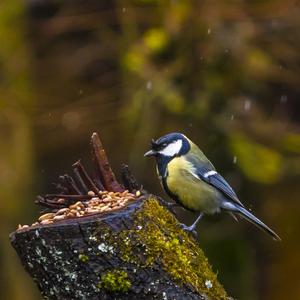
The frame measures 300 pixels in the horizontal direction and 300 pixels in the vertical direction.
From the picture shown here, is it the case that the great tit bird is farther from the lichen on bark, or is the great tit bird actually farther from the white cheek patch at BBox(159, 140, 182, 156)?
the lichen on bark

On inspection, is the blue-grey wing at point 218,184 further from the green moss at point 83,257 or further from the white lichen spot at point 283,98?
the white lichen spot at point 283,98

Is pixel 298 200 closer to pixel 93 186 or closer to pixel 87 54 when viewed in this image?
pixel 87 54

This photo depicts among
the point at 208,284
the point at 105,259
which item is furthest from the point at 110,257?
the point at 208,284

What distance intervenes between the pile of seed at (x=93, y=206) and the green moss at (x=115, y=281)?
0.20m

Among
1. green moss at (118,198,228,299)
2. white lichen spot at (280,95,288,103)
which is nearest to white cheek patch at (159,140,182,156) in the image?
green moss at (118,198,228,299)

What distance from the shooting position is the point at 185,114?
255 inches

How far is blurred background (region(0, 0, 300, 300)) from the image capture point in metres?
6.31

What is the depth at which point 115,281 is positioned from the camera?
2.76 m

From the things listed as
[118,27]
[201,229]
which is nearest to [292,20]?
[118,27]

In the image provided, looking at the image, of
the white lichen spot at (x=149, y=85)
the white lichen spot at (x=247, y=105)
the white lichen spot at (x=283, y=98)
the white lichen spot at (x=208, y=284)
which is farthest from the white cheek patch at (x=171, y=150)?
the white lichen spot at (x=283, y=98)

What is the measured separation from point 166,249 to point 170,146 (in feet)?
3.90

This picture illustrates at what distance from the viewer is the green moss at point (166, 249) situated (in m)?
2.79

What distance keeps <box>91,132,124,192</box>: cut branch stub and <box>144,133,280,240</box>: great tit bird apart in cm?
79

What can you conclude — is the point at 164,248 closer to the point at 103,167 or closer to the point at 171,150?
the point at 103,167
